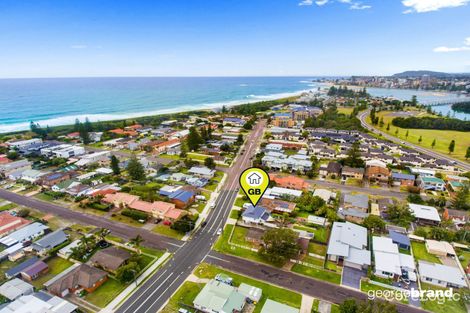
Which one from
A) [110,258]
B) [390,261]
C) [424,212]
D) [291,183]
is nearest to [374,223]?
[390,261]

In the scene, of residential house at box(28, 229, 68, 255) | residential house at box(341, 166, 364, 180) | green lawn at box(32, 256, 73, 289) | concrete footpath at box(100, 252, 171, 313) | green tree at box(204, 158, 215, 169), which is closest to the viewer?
concrete footpath at box(100, 252, 171, 313)

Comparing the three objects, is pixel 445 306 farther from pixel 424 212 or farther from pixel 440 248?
pixel 424 212

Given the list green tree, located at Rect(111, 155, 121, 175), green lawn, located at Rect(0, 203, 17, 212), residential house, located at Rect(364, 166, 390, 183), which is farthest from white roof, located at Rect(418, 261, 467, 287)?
green lawn, located at Rect(0, 203, 17, 212)

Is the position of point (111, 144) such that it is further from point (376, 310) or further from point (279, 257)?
point (376, 310)

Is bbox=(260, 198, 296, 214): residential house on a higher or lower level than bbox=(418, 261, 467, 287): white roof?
higher

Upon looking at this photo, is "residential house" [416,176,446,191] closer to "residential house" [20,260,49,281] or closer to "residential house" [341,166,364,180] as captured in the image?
"residential house" [341,166,364,180]
